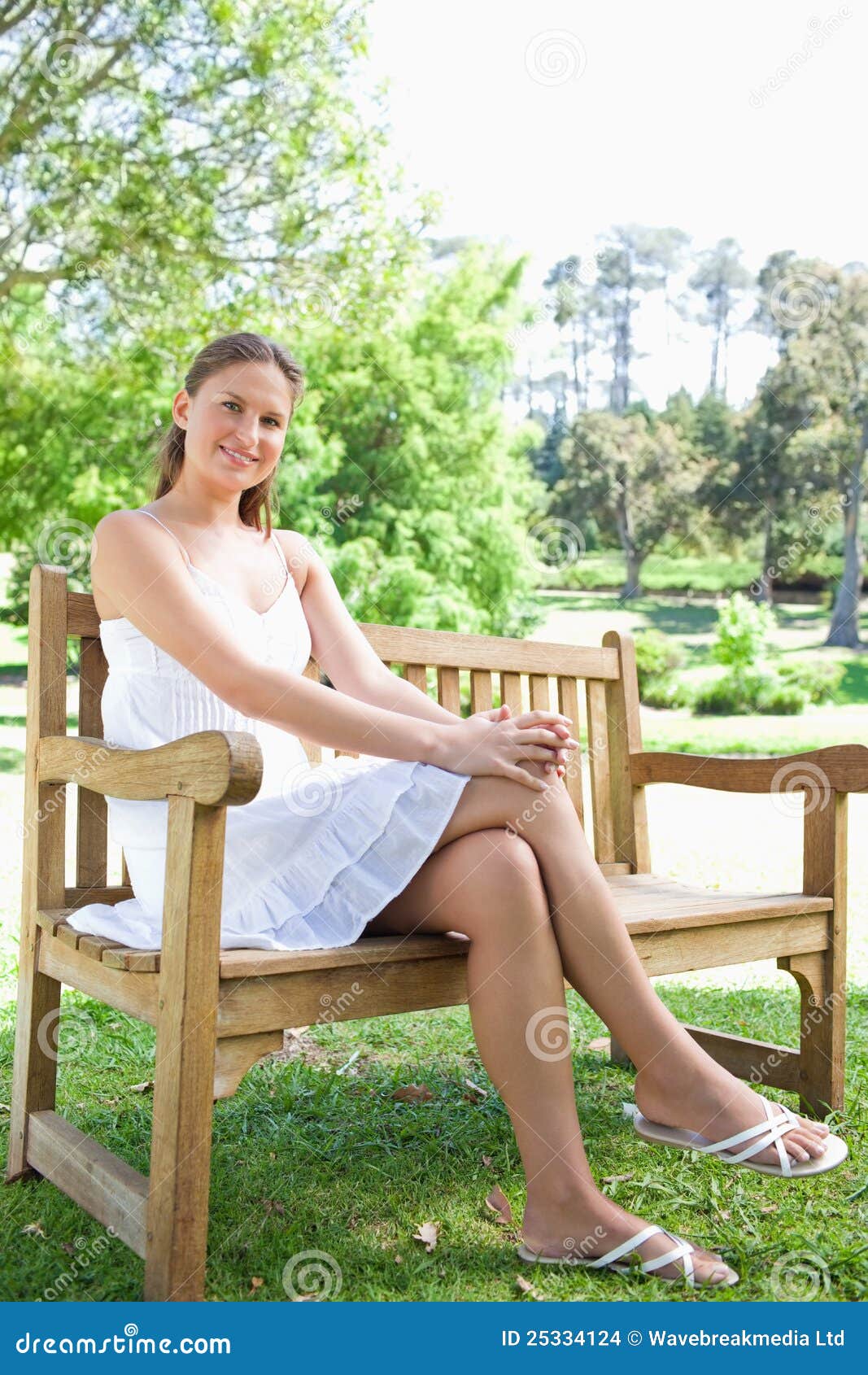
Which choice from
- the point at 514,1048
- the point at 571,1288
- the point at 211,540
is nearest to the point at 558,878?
the point at 514,1048

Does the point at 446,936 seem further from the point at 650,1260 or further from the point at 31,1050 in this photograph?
the point at 31,1050

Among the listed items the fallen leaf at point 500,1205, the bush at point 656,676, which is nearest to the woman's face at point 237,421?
the fallen leaf at point 500,1205

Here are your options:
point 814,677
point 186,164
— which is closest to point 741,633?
point 814,677

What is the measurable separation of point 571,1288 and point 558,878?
0.59m

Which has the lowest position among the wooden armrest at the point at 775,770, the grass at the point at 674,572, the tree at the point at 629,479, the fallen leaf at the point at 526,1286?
the fallen leaf at the point at 526,1286

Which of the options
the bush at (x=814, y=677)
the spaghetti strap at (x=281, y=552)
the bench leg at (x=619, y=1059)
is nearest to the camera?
the spaghetti strap at (x=281, y=552)

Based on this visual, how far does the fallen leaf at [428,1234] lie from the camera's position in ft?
6.36

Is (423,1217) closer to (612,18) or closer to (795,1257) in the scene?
(795,1257)

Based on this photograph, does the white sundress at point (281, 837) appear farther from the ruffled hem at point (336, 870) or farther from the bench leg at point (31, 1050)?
the bench leg at point (31, 1050)

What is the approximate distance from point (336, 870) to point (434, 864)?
15 centimetres

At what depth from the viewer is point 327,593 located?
2420 millimetres

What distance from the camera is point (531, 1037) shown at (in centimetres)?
175

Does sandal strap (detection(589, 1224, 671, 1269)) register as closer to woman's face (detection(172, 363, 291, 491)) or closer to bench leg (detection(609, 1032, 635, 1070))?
bench leg (detection(609, 1032, 635, 1070))

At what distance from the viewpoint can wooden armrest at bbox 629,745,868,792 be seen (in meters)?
2.45
